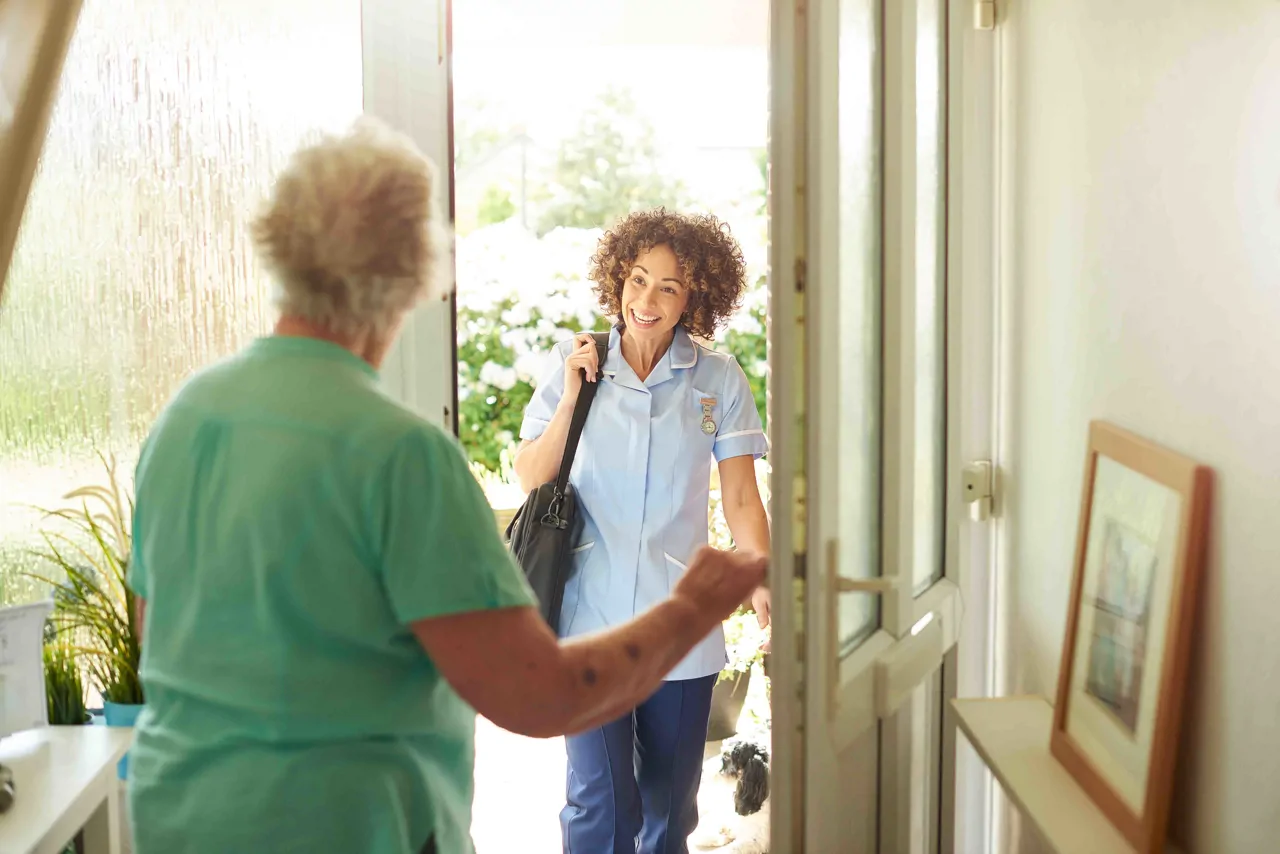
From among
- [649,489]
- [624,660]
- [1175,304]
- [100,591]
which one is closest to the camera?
[624,660]

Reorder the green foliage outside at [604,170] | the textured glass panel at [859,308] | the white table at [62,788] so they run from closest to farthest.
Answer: the textured glass panel at [859,308]
the white table at [62,788]
the green foliage outside at [604,170]

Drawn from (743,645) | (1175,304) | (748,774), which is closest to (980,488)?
(1175,304)

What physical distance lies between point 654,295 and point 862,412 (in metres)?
0.96

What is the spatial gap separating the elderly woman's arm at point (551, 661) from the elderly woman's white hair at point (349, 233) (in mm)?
336

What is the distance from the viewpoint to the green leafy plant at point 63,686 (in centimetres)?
195

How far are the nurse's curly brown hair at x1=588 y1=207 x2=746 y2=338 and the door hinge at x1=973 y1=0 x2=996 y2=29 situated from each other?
670mm

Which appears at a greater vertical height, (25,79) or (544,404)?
(25,79)

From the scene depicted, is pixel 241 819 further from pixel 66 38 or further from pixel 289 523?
pixel 66 38

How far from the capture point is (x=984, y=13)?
195 cm

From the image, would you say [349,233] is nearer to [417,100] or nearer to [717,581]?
[717,581]

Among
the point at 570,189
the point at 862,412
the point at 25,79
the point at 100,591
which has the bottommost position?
the point at 100,591

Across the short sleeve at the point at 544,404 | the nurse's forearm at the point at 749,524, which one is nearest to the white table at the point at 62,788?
the short sleeve at the point at 544,404

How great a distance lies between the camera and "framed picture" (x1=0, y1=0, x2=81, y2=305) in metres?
1.76

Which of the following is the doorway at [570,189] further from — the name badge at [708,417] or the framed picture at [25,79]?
the framed picture at [25,79]
